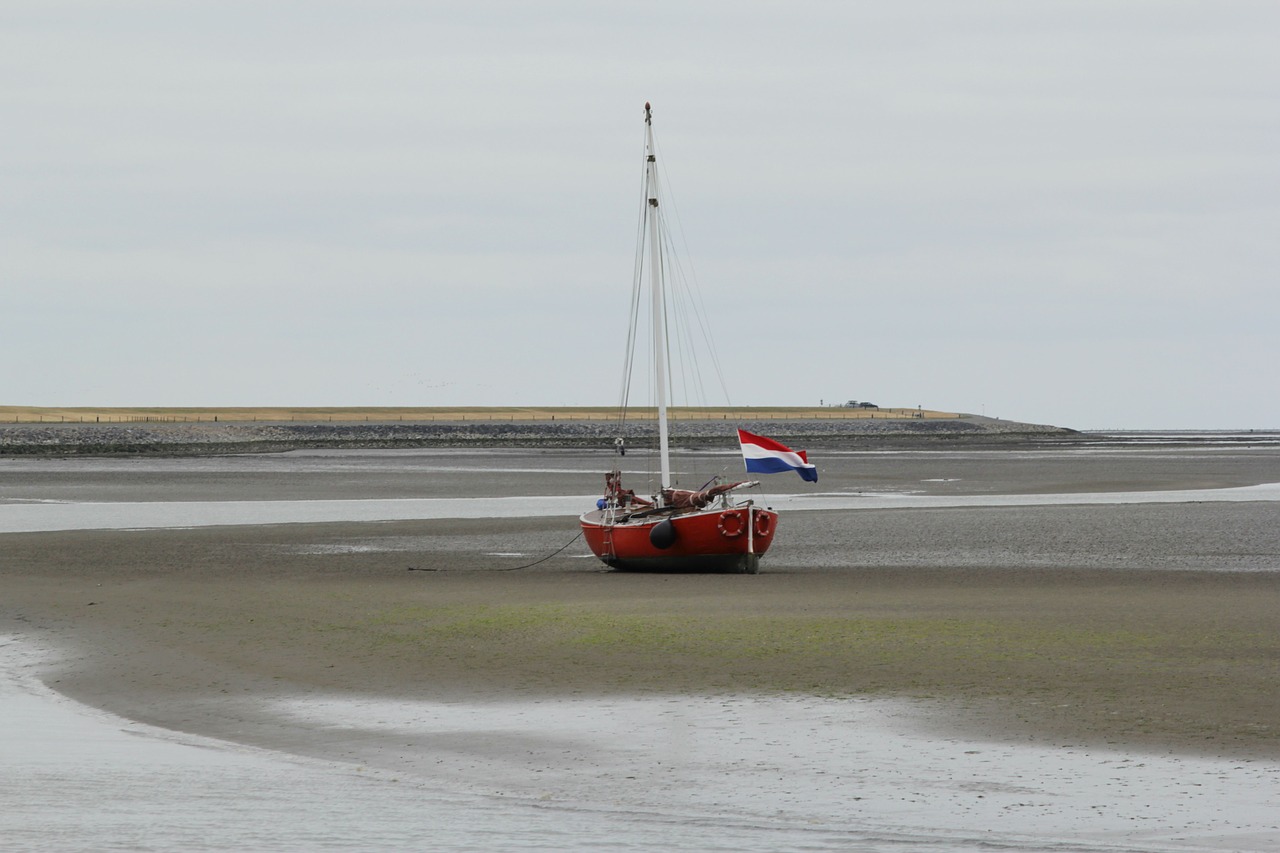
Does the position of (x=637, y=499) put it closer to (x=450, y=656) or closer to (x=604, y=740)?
(x=450, y=656)

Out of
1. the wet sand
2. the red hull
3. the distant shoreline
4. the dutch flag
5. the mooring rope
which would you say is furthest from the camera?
the distant shoreline

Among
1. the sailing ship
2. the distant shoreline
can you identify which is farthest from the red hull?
the distant shoreline

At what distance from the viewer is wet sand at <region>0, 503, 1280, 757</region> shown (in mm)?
16609

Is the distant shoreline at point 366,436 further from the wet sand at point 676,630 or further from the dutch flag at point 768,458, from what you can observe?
the dutch flag at point 768,458

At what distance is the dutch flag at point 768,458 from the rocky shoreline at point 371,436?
92263mm

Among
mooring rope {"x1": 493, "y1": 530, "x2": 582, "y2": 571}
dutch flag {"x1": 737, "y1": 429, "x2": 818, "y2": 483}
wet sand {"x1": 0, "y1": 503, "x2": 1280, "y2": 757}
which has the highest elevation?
dutch flag {"x1": 737, "y1": 429, "x2": 818, "y2": 483}

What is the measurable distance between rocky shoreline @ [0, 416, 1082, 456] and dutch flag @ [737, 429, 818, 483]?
92.3 m

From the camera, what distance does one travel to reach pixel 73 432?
150 meters

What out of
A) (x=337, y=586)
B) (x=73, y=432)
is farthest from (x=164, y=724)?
(x=73, y=432)

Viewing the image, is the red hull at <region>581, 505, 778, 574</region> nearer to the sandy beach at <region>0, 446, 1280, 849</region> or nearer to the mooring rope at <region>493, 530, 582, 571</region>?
the sandy beach at <region>0, 446, 1280, 849</region>

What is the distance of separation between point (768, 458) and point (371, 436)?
13457 cm

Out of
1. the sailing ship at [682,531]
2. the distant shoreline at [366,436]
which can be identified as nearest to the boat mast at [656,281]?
the sailing ship at [682,531]

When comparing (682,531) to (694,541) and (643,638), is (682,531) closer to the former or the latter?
(694,541)

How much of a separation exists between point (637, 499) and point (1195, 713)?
69.9 feet
